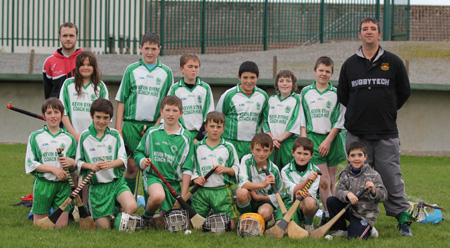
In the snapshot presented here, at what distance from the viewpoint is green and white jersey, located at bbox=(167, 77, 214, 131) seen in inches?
280

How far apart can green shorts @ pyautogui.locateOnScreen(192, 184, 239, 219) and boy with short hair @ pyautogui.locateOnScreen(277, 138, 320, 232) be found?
534mm

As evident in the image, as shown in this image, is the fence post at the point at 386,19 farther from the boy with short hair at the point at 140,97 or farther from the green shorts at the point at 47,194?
the green shorts at the point at 47,194

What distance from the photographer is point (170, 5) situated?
55.7ft

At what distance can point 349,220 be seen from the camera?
611cm

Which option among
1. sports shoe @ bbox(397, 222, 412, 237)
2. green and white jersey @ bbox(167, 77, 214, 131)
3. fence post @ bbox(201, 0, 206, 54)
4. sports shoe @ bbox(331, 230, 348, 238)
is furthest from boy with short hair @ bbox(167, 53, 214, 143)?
fence post @ bbox(201, 0, 206, 54)

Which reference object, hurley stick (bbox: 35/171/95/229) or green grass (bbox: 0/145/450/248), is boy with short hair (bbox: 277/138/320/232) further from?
hurley stick (bbox: 35/171/95/229)

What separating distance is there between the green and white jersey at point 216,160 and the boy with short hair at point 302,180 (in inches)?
20.8

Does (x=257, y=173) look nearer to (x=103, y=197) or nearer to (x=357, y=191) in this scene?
(x=357, y=191)

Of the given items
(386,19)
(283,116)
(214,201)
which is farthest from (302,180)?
(386,19)

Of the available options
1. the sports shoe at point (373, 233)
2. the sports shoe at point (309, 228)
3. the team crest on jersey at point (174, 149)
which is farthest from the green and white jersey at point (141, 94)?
the sports shoe at point (373, 233)

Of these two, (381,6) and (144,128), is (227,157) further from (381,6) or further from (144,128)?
(381,6)

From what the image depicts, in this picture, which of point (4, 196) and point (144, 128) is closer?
point (144, 128)

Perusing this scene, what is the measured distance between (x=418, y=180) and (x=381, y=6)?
9566 mm

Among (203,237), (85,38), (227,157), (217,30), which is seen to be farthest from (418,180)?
(85,38)
